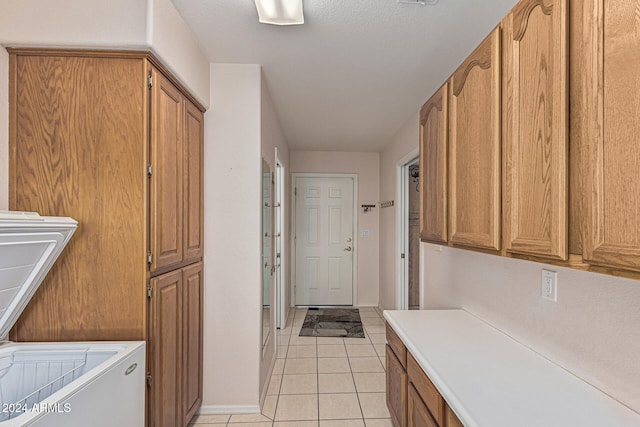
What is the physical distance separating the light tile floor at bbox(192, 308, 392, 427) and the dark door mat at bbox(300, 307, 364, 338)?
5.1 inches

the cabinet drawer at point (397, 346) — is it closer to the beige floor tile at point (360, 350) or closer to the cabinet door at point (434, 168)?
the cabinet door at point (434, 168)

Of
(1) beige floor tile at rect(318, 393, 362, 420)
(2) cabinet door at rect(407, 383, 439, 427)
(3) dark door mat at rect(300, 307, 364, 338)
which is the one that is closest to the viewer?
(2) cabinet door at rect(407, 383, 439, 427)

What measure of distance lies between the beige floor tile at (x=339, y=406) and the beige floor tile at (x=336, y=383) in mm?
70

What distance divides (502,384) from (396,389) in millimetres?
841

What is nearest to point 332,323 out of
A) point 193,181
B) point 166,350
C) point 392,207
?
point 392,207

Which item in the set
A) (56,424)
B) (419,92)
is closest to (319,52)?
(419,92)

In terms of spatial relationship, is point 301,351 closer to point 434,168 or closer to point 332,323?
point 332,323

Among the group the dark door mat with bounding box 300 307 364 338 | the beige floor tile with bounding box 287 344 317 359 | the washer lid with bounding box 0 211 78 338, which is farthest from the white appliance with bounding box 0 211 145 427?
the dark door mat with bounding box 300 307 364 338

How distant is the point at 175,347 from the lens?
1.74 meters

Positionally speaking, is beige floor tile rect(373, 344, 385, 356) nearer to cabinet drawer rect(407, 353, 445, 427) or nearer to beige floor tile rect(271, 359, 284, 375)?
beige floor tile rect(271, 359, 284, 375)

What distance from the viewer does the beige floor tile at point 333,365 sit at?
2.84 meters

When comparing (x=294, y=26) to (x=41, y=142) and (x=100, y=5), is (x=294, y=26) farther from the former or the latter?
(x=41, y=142)

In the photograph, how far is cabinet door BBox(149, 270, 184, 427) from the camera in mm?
1531

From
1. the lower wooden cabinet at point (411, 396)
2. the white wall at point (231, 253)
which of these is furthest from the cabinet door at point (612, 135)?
the white wall at point (231, 253)
